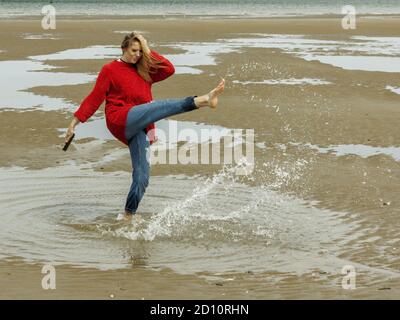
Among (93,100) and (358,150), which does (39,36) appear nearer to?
(358,150)

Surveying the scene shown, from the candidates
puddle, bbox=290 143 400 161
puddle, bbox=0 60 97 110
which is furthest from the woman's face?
puddle, bbox=0 60 97 110

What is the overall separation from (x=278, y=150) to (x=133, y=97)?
4988 mm

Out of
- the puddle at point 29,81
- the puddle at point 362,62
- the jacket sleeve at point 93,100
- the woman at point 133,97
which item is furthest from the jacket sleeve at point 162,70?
the puddle at point 362,62

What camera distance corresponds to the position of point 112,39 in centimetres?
3559

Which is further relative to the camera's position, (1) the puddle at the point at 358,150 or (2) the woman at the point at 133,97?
(1) the puddle at the point at 358,150

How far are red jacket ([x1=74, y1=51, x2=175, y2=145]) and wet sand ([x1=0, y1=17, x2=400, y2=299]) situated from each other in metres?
1.62

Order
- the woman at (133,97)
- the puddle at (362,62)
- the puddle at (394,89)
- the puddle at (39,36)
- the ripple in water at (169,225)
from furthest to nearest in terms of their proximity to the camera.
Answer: the puddle at (39,36) → the puddle at (362,62) → the puddle at (394,89) → the woman at (133,97) → the ripple in water at (169,225)

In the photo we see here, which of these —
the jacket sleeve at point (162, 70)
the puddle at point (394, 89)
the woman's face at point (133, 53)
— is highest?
the woman's face at point (133, 53)

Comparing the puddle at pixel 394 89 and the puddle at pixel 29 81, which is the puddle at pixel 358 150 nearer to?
the puddle at pixel 29 81

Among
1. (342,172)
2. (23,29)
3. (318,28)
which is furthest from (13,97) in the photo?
(318,28)

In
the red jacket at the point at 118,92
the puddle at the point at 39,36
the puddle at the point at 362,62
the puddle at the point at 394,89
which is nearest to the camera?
the red jacket at the point at 118,92

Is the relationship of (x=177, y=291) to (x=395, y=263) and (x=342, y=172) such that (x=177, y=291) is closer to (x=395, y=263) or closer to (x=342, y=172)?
(x=395, y=263)

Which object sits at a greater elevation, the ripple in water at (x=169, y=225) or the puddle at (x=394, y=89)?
the ripple in water at (x=169, y=225)

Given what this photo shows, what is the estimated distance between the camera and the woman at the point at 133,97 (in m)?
7.81
